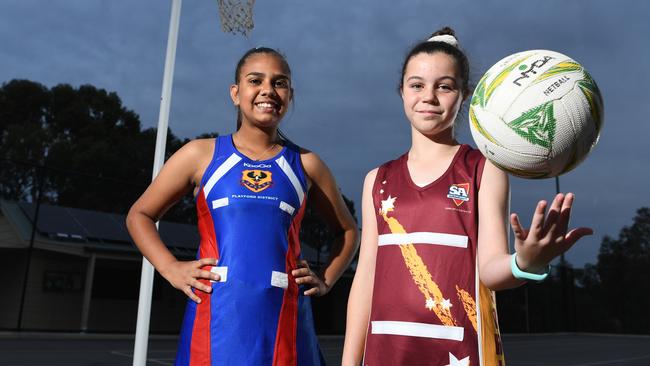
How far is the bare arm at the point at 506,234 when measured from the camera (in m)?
1.42

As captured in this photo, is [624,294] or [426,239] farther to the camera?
[624,294]

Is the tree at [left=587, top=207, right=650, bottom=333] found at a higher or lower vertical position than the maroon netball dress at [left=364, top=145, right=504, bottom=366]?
higher

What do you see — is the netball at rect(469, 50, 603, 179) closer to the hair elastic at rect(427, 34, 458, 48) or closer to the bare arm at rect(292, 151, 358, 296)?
the hair elastic at rect(427, 34, 458, 48)

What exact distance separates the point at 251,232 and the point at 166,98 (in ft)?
14.0

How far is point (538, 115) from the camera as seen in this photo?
179cm

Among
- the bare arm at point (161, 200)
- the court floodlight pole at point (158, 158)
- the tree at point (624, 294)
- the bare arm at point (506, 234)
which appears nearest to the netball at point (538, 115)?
the bare arm at point (506, 234)

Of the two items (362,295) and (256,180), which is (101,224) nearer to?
(256,180)

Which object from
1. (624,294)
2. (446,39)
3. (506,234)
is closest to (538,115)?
(506,234)

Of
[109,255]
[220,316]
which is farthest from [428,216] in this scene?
[109,255]

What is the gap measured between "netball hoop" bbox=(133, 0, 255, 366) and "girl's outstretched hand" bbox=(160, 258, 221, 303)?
9.07ft

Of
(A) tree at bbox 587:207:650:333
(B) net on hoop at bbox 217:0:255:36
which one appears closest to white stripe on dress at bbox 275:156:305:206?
(B) net on hoop at bbox 217:0:255:36

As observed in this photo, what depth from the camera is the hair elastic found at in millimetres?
2447

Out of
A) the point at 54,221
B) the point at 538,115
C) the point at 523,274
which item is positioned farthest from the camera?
the point at 54,221

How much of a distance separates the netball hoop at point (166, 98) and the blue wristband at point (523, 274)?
13.3 ft
